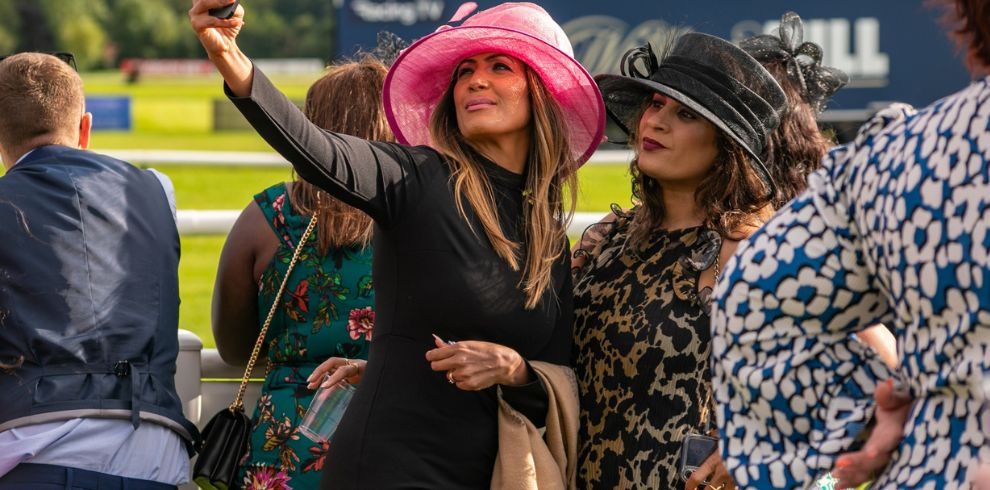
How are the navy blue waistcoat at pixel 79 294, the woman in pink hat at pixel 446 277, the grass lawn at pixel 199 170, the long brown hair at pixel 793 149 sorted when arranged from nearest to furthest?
the woman in pink hat at pixel 446 277, the navy blue waistcoat at pixel 79 294, the long brown hair at pixel 793 149, the grass lawn at pixel 199 170

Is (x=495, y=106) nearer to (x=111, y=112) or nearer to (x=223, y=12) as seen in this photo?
(x=223, y=12)

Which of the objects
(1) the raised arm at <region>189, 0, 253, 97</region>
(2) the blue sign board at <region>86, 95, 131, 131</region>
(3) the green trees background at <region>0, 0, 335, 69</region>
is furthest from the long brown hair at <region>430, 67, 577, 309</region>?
(3) the green trees background at <region>0, 0, 335, 69</region>

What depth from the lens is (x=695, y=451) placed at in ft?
10.3

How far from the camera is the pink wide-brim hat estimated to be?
11.4ft

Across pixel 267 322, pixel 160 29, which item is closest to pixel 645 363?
pixel 267 322

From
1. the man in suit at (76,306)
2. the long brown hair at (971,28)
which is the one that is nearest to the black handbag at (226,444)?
the man in suit at (76,306)

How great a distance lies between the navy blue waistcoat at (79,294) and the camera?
329 cm

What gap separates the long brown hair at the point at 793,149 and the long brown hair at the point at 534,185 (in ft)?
1.75

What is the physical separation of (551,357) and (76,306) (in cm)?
116

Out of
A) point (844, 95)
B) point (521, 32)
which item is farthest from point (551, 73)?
point (844, 95)

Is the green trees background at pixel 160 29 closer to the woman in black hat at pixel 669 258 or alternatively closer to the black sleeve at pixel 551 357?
the woman in black hat at pixel 669 258

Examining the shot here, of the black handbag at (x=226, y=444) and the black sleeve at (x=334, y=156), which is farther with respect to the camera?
the black handbag at (x=226, y=444)

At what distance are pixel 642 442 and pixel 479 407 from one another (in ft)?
1.33

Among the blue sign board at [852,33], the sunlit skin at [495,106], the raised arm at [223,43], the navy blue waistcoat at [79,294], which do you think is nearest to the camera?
the raised arm at [223,43]
